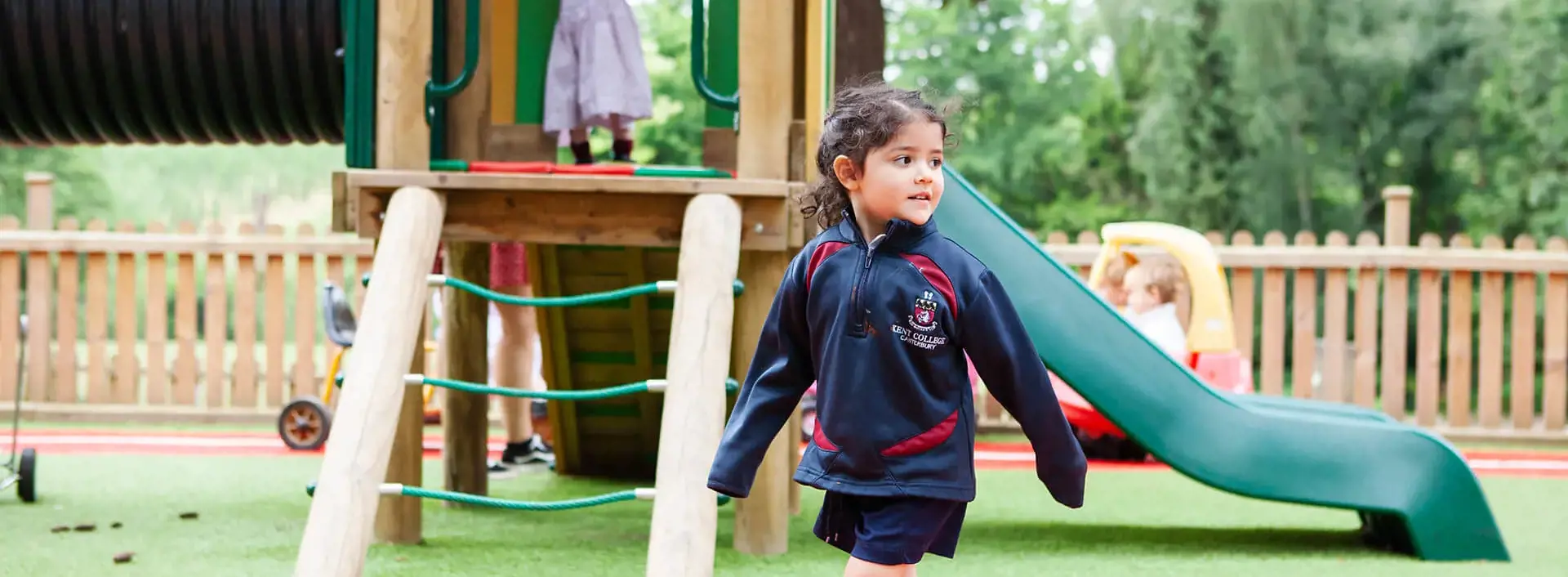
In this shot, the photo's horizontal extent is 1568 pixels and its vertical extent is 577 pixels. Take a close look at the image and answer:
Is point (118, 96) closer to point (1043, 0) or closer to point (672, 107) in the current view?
point (672, 107)

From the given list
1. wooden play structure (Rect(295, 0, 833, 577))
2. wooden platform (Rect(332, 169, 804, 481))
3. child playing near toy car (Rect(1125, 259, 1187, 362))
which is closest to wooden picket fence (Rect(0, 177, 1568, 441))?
child playing near toy car (Rect(1125, 259, 1187, 362))

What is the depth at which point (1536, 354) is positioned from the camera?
14.0 meters

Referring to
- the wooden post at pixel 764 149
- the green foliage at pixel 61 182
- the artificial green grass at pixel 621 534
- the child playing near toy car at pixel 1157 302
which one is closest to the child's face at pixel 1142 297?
the child playing near toy car at pixel 1157 302

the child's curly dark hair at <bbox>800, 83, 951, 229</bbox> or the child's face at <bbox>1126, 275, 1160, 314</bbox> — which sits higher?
the child's curly dark hair at <bbox>800, 83, 951, 229</bbox>

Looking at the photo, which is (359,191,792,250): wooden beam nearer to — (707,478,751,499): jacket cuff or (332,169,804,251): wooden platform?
(332,169,804,251): wooden platform

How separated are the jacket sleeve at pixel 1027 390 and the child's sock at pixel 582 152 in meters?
3.27

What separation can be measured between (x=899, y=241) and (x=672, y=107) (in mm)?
15791

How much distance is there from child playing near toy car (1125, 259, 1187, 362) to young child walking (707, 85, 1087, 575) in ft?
16.8

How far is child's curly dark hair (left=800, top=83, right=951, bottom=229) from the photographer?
2721 mm

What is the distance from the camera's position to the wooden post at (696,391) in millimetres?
3561

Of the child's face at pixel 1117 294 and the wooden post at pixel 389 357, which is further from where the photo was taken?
the child's face at pixel 1117 294

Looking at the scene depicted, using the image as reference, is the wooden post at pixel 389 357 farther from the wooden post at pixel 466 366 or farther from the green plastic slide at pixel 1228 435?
the green plastic slide at pixel 1228 435

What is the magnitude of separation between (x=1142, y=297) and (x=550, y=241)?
164 inches

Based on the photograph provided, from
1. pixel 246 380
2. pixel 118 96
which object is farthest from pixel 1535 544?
pixel 246 380
